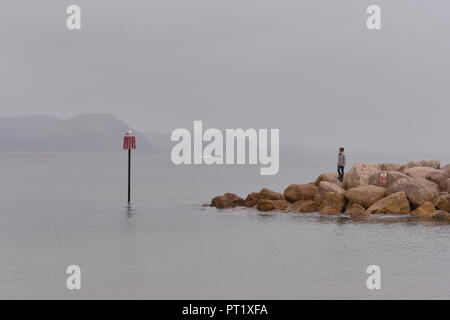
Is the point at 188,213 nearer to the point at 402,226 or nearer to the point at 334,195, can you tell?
the point at 334,195

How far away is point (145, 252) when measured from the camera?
93.1 ft

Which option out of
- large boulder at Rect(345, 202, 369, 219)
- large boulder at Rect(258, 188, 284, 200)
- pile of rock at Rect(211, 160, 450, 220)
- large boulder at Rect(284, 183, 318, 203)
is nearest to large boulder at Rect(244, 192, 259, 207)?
large boulder at Rect(258, 188, 284, 200)

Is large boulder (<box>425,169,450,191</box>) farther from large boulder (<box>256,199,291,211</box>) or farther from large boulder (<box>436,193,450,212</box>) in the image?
large boulder (<box>256,199,291,211</box>)

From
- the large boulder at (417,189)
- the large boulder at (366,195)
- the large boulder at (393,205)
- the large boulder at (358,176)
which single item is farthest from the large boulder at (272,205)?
the large boulder at (417,189)

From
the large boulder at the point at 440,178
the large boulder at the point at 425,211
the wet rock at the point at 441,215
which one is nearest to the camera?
the wet rock at the point at 441,215

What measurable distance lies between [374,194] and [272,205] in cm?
778

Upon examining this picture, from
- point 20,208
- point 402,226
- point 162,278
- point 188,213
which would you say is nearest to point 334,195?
point 402,226

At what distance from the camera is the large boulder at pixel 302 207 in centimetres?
4088

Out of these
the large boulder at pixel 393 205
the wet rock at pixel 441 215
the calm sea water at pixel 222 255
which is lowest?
the calm sea water at pixel 222 255

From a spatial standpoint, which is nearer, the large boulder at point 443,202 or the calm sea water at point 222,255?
the calm sea water at point 222,255

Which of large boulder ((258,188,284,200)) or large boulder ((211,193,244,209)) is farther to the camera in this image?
large boulder ((211,193,244,209))

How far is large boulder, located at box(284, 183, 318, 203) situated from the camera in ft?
140

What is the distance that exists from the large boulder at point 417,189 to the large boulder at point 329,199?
355 cm

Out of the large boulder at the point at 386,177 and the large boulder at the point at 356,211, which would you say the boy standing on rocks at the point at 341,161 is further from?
the large boulder at the point at 356,211
